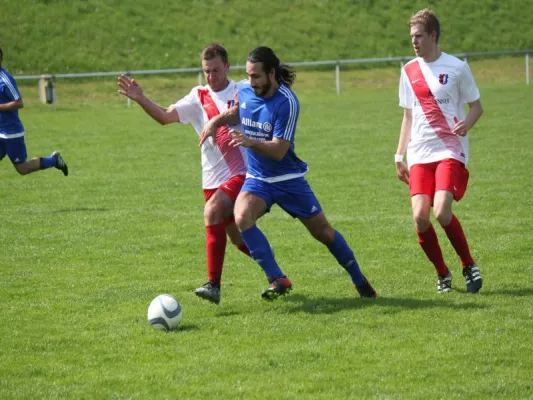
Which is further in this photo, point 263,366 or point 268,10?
point 268,10

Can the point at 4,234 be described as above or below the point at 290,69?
below

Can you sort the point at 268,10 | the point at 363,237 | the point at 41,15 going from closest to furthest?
the point at 363,237 → the point at 41,15 → the point at 268,10

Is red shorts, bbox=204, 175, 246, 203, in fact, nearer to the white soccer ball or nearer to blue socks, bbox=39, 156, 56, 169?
the white soccer ball

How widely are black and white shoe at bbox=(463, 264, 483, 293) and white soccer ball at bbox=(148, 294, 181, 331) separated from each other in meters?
2.42

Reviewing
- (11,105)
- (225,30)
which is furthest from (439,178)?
(225,30)

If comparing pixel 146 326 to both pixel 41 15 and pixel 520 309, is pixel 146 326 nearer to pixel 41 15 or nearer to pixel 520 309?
pixel 520 309

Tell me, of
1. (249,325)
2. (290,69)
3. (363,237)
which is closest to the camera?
(249,325)

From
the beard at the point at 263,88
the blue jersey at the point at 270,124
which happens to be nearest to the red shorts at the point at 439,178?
the blue jersey at the point at 270,124

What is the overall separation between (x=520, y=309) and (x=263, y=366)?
2.23 m

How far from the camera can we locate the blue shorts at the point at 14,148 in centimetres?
1358

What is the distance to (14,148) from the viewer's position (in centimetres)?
1360

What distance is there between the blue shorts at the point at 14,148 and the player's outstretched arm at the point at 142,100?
645 cm

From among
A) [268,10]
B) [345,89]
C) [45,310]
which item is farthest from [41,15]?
[45,310]

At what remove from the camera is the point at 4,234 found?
11039 millimetres
